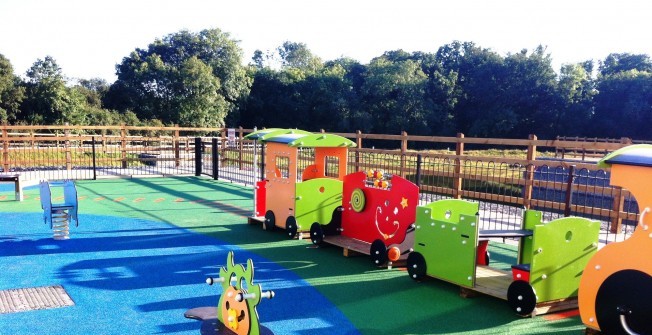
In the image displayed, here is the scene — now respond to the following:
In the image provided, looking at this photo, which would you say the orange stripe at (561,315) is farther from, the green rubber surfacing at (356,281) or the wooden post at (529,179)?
the wooden post at (529,179)

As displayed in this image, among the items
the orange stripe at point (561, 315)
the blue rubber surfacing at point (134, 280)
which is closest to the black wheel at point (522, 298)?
the orange stripe at point (561, 315)

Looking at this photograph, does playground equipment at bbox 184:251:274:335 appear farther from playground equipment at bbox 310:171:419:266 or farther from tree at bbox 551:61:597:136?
tree at bbox 551:61:597:136

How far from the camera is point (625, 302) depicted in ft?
13.9

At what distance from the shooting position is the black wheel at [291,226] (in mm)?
8711

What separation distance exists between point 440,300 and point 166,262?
3.86 meters

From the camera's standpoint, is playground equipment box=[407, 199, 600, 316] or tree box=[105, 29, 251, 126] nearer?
playground equipment box=[407, 199, 600, 316]

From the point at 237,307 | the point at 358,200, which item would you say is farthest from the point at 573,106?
the point at 237,307

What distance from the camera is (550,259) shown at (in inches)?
209

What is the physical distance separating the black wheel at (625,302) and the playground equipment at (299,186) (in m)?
4.68

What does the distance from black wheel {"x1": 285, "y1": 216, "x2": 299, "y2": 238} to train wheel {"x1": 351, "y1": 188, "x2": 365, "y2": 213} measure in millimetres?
1226

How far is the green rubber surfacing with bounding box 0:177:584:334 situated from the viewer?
505 cm

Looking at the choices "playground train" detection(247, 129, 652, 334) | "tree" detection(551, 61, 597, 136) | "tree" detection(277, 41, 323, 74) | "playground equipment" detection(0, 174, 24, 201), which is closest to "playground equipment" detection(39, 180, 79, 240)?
"playground train" detection(247, 129, 652, 334)

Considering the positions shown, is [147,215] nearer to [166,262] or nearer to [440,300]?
[166,262]

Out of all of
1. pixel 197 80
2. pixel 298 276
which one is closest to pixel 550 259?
pixel 298 276
